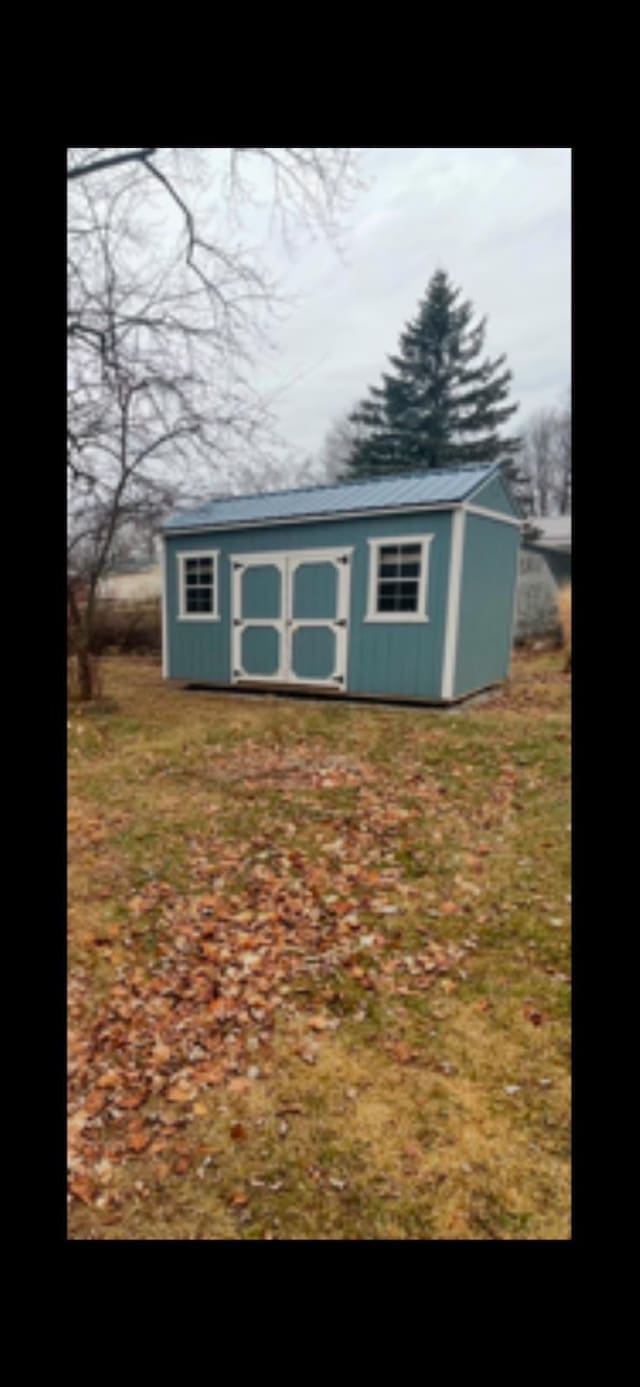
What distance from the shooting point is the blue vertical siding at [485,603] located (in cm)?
866

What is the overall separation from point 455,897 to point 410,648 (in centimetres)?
527

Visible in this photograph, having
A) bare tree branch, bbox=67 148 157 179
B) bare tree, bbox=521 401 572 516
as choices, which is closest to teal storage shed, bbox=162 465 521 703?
bare tree branch, bbox=67 148 157 179

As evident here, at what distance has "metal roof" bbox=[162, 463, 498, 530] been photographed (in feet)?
27.5

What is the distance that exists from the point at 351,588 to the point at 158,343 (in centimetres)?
405

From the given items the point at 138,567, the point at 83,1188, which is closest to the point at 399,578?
the point at 83,1188

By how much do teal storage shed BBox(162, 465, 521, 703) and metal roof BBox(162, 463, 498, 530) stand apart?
3 cm

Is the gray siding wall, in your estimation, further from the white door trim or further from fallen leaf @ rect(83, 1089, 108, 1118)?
fallen leaf @ rect(83, 1089, 108, 1118)

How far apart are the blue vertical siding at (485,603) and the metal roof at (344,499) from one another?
57 cm

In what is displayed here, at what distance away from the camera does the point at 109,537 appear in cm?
964

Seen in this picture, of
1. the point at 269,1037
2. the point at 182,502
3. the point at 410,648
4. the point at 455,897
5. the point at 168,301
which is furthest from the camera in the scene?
the point at 182,502

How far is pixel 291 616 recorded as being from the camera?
967cm
